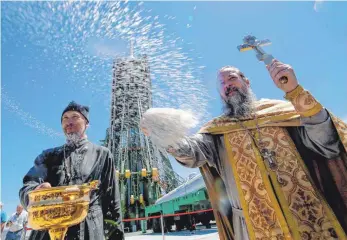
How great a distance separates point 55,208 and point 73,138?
773mm

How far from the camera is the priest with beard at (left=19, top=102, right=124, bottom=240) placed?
1.64m

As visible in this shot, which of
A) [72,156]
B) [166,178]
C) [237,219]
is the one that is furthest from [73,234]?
[166,178]

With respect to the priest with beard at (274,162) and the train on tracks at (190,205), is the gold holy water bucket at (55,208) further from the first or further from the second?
the train on tracks at (190,205)

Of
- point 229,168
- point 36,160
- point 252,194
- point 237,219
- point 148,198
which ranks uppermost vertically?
point 148,198

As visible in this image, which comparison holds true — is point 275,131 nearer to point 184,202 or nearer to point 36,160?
point 36,160

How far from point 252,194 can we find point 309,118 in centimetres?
64

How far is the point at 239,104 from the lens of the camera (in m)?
1.97

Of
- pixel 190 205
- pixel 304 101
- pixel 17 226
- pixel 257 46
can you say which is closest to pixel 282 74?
pixel 304 101

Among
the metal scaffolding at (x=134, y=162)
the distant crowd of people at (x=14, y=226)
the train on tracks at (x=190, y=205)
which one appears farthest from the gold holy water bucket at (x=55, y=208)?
the metal scaffolding at (x=134, y=162)

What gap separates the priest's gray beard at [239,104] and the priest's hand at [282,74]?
21.5 inches

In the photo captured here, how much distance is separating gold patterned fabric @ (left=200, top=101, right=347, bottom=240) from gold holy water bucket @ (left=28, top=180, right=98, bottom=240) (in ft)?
3.51

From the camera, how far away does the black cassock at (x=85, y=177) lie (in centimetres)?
162

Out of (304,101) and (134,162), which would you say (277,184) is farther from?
(134,162)

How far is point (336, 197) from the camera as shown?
5.31ft
